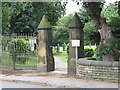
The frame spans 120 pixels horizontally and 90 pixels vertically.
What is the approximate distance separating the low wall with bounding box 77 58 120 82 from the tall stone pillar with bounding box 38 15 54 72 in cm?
351

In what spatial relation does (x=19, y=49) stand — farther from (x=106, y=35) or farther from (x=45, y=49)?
(x=106, y=35)

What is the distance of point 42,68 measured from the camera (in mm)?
15047

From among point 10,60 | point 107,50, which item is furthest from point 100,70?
point 10,60

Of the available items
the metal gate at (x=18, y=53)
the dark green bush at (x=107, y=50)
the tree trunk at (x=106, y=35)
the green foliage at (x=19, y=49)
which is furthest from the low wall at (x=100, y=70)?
the green foliage at (x=19, y=49)

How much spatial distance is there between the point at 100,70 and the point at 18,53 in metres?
6.75

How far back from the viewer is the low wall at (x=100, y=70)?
1108 cm

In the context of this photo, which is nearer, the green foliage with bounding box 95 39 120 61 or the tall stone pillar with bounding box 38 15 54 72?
the green foliage with bounding box 95 39 120 61

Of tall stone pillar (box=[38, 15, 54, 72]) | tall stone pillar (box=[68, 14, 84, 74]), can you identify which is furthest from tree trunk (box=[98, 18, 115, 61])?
tall stone pillar (box=[38, 15, 54, 72])

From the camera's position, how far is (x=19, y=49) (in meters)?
16.4

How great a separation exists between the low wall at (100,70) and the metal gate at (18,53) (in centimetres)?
473

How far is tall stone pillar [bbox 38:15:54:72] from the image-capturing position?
15.0 m

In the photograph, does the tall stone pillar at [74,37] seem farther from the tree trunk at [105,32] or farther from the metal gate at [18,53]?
the metal gate at [18,53]

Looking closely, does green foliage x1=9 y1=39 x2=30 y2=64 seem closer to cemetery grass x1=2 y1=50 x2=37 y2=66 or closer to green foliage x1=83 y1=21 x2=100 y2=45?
cemetery grass x1=2 y1=50 x2=37 y2=66

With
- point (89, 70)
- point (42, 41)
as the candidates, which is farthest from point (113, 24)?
point (42, 41)
